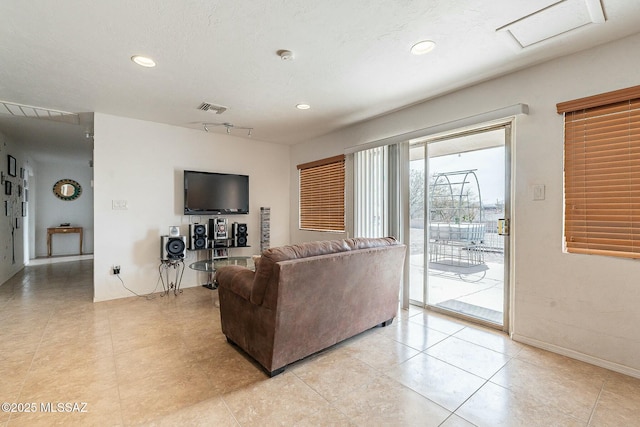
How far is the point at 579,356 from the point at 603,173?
4.65 feet

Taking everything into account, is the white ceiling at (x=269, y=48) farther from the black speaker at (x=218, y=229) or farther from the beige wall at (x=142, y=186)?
the black speaker at (x=218, y=229)

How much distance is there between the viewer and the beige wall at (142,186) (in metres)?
3.82

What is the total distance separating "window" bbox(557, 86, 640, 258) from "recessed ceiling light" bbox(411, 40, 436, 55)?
117 centimetres

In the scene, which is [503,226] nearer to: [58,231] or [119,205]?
[119,205]

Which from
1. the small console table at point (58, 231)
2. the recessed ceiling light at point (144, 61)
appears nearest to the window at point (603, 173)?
the recessed ceiling light at point (144, 61)

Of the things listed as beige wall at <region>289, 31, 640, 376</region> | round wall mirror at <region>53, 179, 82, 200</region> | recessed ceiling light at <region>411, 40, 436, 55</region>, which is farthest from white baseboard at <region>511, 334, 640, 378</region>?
round wall mirror at <region>53, 179, 82, 200</region>

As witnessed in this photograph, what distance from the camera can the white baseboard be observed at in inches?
81.1

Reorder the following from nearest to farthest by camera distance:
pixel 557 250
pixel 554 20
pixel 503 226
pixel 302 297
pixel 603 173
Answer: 1. pixel 554 20
2. pixel 302 297
3. pixel 603 173
4. pixel 557 250
5. pixel 503 226

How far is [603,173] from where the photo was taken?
2182 millimetres

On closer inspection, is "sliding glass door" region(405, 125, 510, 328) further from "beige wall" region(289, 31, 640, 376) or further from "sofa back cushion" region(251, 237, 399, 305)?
"sofa back cushion" region(251, 237, 399, 305)

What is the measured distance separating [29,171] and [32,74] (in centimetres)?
532

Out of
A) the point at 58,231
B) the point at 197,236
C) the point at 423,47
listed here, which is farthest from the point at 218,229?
the point at 58,231

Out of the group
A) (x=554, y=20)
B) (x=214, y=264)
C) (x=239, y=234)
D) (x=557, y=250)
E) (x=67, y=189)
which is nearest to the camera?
(x=554, y=20)

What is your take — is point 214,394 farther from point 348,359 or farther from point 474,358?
point 474,358
